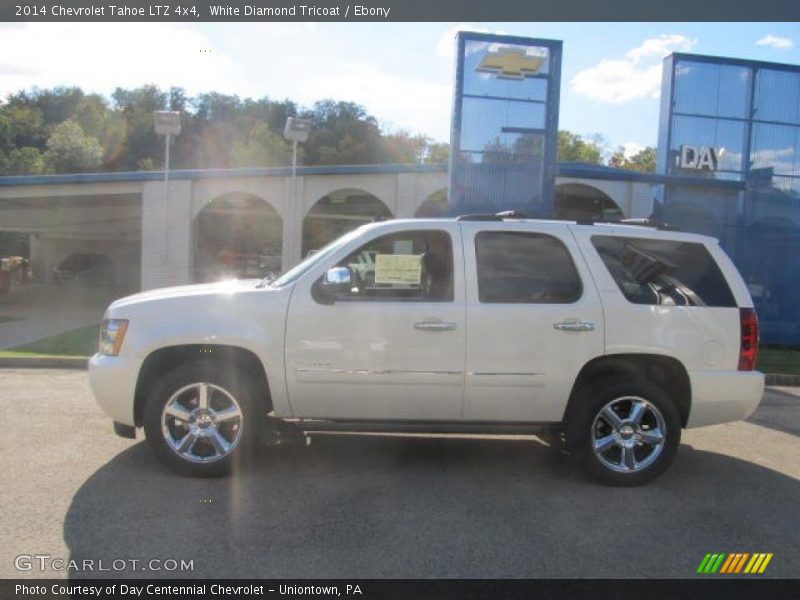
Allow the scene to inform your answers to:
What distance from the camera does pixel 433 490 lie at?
4906 millimetres

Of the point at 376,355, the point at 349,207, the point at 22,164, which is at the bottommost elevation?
the point at 376,355

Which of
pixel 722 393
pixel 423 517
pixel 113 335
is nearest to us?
pixel 423 517

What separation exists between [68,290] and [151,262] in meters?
11.9

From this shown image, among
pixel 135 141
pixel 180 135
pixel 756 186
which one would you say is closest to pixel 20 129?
pixel 135 141

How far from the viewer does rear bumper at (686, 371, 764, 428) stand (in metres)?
5.16

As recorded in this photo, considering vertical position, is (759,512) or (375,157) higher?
(375,157)

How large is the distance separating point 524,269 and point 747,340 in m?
1.78

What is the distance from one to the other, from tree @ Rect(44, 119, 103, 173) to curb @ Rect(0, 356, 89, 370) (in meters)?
46.5

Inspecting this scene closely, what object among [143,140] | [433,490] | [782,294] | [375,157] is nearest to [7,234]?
[143,140]

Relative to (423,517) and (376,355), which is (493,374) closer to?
(376,355)

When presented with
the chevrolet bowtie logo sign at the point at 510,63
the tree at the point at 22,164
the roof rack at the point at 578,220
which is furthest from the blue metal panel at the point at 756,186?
the tree at the point at 22,164

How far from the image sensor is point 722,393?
5.18 meters

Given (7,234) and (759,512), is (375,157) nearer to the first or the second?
(7,234)

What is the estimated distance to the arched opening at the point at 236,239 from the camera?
2558cm
